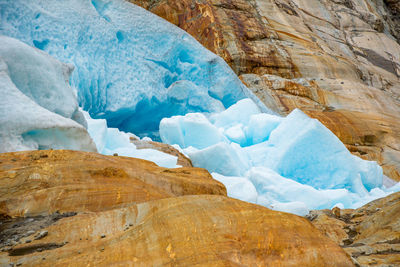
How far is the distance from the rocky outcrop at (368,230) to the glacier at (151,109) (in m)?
0.56

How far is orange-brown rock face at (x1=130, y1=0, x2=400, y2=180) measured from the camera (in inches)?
293

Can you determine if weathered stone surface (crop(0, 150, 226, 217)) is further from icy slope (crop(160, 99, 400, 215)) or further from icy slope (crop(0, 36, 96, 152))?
icy slope (crop(160, 99, 400, 215))

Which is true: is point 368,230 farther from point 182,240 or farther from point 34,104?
point 34,104

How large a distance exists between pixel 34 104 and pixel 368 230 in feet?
9.39

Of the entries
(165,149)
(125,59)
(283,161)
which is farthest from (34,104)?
(283,161)

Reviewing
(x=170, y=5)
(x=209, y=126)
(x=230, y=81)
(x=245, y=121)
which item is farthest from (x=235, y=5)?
(x=209, y=126)

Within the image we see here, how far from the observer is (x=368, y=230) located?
2.40 m

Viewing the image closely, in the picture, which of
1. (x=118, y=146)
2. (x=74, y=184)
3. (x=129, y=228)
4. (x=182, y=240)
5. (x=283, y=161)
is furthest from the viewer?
(x=283, y=161)

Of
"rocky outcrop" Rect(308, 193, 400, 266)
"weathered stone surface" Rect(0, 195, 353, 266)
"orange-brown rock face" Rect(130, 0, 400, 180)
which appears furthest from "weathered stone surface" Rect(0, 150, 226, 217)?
"orange-brown rock face" Rect(130, 0, 400, 180)

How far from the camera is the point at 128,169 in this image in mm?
2287

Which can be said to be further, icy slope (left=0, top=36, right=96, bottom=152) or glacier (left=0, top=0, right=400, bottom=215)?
glacier (left=0, top=0, right=400, bottom=215)

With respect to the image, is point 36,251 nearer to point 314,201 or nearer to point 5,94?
point 5,94

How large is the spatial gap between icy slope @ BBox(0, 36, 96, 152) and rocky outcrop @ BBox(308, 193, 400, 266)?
2.26 m

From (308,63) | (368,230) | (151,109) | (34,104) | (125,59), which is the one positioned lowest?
(151,109)
